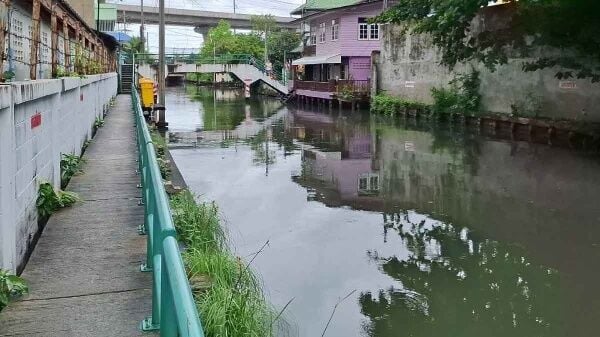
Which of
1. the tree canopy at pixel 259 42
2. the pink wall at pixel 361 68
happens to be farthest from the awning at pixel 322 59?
the tree canopy at pixel 259 42

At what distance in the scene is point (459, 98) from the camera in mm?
26047

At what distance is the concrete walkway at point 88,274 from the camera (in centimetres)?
399

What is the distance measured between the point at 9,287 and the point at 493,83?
22.4m

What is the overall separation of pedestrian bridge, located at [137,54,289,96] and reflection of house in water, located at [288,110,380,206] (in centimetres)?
2336

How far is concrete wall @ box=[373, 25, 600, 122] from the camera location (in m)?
20.0

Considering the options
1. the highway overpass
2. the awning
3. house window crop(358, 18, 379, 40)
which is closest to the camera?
house window crop(358, 18, 379, 40)

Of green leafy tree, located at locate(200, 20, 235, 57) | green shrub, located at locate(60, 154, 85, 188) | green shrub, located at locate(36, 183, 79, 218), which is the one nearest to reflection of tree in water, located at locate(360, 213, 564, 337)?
green shrub, located at locate(36, 183, 79, 218)

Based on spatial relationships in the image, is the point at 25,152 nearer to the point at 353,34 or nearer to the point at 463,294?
the point at 463,294

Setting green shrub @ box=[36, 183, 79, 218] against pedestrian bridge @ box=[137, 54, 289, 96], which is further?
pedestrian bridge @ box=[137, 54, 289, 96]

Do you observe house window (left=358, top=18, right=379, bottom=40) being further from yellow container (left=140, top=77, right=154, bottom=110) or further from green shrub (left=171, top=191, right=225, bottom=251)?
green shrub (left=171, top=191, right=225, bottom=251)

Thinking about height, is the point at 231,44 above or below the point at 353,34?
above

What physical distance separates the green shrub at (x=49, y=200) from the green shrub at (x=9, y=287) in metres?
1.87

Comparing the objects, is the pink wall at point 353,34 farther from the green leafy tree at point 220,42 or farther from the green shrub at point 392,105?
the green leafy tree at point 220,42

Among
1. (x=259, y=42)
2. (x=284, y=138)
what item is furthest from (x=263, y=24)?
(x=284, y=138)
